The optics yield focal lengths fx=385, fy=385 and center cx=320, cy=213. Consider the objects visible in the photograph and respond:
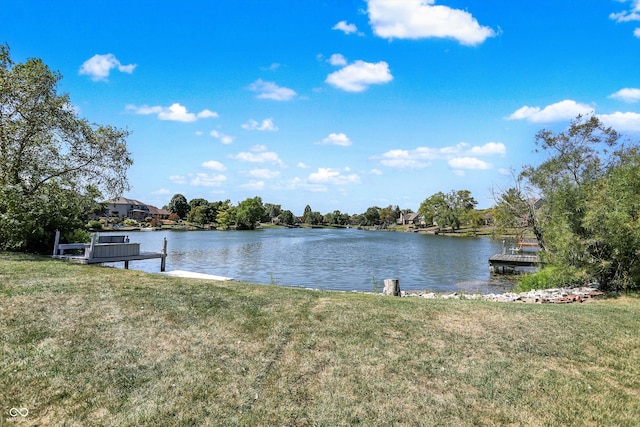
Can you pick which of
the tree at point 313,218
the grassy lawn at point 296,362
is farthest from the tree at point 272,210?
the grassy lawn at point 296,362

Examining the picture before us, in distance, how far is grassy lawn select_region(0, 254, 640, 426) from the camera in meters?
4.72

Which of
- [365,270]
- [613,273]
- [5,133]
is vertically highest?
[5,133]

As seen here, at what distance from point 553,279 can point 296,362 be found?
15193 millimetres

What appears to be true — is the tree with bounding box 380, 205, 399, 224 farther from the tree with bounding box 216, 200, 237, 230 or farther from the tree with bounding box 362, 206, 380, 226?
the tree with bounding box 216, 200, 237, 230

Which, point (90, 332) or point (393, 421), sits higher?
point (90, 332)

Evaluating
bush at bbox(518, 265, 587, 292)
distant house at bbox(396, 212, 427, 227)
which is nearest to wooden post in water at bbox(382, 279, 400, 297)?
bush at bbox(518, 265, 587, 292)

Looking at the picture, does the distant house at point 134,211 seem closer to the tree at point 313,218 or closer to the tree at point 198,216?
the tree at point 198,216

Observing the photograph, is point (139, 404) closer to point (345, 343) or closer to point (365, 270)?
point (345, 343)

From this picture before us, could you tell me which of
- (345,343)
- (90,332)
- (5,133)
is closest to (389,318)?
(345,343)

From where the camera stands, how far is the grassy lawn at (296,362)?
472cm

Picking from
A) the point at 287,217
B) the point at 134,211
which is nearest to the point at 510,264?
the point at 134,211

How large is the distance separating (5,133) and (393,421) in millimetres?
20139

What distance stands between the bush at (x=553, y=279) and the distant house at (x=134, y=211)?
112300 millimetres

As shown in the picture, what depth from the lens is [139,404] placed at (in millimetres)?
4727
